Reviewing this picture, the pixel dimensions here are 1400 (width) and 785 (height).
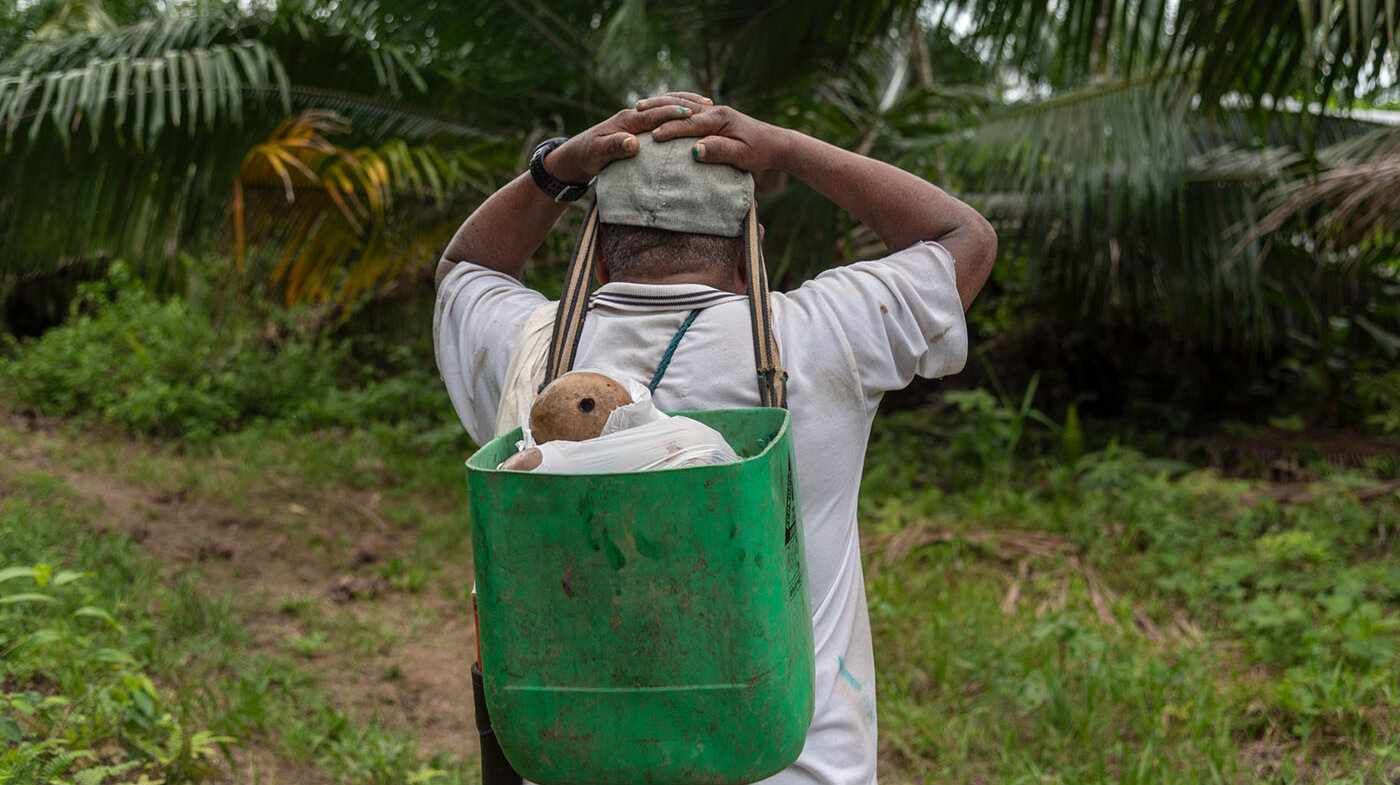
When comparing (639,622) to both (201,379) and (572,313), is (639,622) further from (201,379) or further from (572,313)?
(201,379)

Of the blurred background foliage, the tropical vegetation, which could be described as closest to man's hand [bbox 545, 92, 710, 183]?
the tropical vegetation

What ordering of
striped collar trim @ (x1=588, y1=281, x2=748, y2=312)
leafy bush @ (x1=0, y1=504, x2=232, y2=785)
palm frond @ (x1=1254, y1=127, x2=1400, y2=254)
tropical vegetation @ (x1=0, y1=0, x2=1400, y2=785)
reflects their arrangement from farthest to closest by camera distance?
1. palm frond @ (x1=1254, y1=127, x2=1400, y2=254)
2. tropical vegetation @ (x1=0, y1=0, x2=1400, y2=785)
3. leafy bush @ (x1=0, y1=504, x2=232, y2=785)
4. striped collar trim @ (x1=588, y1=281, x2=748, y2=312)

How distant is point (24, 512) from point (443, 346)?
12.1ft

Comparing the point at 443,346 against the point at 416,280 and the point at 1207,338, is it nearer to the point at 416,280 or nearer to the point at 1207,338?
the point at 416,280

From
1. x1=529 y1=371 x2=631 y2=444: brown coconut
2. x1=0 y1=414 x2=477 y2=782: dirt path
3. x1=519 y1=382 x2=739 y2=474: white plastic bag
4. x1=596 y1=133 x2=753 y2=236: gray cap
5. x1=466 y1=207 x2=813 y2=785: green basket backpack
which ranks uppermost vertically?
x1=596 y1=133 x2=753 y2=236: gray cap

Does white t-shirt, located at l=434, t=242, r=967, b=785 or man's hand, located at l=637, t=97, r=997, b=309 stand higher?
man's hand, located at l=637, t=97, r=997, b=309

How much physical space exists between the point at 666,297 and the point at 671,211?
5.1 inches

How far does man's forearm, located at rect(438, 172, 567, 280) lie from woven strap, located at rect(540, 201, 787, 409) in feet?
0.96

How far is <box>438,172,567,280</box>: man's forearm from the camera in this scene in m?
1.85

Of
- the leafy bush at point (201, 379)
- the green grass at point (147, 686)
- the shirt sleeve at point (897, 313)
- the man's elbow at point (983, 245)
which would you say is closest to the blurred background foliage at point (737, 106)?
the leafy bush at point (201, 379)

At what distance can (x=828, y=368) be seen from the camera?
1.51m

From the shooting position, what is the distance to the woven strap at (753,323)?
1.44 metres

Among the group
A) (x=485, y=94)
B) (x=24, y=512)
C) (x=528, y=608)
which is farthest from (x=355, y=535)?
(x=528, y=608)

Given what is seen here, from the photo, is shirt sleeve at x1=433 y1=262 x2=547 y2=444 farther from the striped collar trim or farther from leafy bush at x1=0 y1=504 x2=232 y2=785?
leafy bush at x1=0 y1=504 x2=232 y2=785
